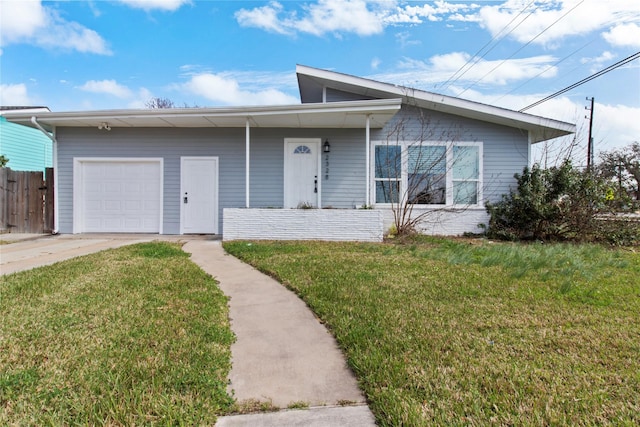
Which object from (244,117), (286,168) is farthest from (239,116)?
(286,168)

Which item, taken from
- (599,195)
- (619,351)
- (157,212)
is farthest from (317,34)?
(619,351)

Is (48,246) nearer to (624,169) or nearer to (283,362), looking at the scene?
(283,362)

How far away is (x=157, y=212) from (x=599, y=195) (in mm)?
11166

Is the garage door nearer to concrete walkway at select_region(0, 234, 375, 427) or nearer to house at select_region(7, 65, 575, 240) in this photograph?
house at select_region(7, 65, 575, 240)

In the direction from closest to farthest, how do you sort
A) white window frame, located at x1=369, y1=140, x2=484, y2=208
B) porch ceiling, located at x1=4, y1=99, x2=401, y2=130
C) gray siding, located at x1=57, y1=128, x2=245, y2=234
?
porch ceiling, located at x1=4, y1=99, x2=401, y2=130 < gray siding, located at x1=57, y1=128, x2=245, y2=234 < white window frame, located at x1=369, y1=140, x2=484, y2=208

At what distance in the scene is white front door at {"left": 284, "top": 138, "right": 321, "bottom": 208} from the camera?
9.74 metres

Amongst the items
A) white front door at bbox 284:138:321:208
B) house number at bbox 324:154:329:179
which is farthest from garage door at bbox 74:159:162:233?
house number at bbox 324:154:329:179

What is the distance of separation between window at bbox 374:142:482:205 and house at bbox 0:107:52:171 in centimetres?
1468

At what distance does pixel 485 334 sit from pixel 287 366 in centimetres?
157

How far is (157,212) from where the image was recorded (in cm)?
981

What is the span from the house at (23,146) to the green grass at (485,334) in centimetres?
1646

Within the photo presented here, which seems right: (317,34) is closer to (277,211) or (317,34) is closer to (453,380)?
(277,211)

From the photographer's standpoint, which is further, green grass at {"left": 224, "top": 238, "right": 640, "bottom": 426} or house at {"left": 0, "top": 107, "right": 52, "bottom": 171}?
house at {"left": 0, "top": 107, "right": 52, "bottom": 171}

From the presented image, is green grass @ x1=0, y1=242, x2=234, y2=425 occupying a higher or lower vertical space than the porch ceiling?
lower
